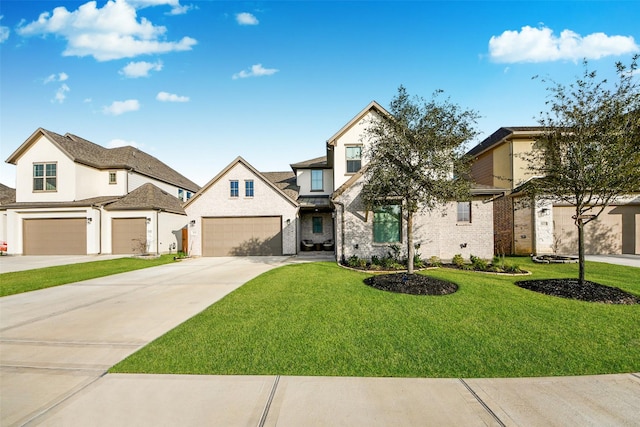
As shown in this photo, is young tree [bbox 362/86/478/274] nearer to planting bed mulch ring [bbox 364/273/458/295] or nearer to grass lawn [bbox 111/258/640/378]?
planting bed mulch ring [bbox 364/273/458/295]

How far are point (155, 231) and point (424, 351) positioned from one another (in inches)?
776

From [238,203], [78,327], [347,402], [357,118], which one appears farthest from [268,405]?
[238,203]

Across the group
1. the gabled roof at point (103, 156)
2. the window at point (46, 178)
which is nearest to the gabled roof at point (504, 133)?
the gabled roof at point (103, 156)

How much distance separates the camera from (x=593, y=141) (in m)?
7.21

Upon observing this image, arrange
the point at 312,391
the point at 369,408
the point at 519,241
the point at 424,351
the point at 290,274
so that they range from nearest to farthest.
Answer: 1. the point at 369,408
2. the point at 312,391
3. the point at 424,351
4. the point at 290,274
5. the point at 519,241

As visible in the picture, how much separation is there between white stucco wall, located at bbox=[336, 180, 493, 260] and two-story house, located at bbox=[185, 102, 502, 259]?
0.04 meters

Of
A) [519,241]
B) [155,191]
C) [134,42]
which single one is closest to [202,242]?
[155,191]

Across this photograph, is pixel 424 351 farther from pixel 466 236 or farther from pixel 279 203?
pixel 279 203

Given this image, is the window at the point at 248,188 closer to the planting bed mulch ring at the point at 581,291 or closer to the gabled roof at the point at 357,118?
the gabled roof at the point at 357,118

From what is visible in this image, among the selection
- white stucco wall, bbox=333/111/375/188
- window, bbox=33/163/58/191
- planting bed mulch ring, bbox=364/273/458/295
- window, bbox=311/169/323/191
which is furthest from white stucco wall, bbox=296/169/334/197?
window, bbox=33/163/58/191

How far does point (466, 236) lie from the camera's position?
13.7 m

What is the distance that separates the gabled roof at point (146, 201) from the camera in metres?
19.0

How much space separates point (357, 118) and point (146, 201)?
15617 millimetres

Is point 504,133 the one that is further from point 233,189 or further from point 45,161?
point 45,161
